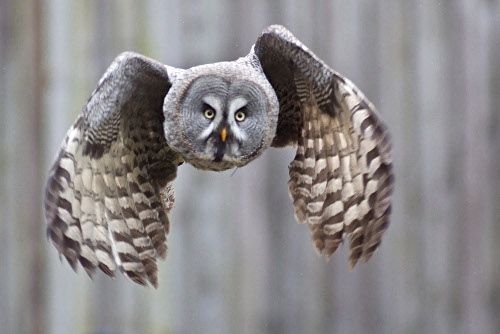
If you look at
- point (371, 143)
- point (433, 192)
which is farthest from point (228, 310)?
point (371, 143)

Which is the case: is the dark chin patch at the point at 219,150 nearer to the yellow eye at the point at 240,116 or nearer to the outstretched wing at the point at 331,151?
the yellow eye at the point at 240,116

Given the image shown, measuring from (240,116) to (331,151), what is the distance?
0.29m

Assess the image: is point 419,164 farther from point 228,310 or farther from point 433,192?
point 228,310

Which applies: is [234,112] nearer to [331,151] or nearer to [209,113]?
[209,113]

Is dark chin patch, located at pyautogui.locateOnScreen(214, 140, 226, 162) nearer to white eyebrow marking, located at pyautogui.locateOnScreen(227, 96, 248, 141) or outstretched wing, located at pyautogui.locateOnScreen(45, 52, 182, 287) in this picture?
white eyebrow marking, located at pyautogui.locateOnScreen(227, 96, 248, 141)

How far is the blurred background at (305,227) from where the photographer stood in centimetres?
389

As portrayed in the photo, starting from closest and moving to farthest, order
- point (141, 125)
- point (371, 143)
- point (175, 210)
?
point (371, 143) < point (141, 125) < point (175, 210)

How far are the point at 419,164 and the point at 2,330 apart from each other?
5.51 feet

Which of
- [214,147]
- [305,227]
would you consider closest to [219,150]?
[214,147]

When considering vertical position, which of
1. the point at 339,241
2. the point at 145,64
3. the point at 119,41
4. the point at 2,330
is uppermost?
the point at 119,41

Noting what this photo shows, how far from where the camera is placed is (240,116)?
3.12m

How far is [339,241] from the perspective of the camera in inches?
119

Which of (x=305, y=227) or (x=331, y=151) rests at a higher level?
(x=331, y=151)

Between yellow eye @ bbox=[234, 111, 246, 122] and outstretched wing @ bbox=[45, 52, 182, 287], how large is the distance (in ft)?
0.79
